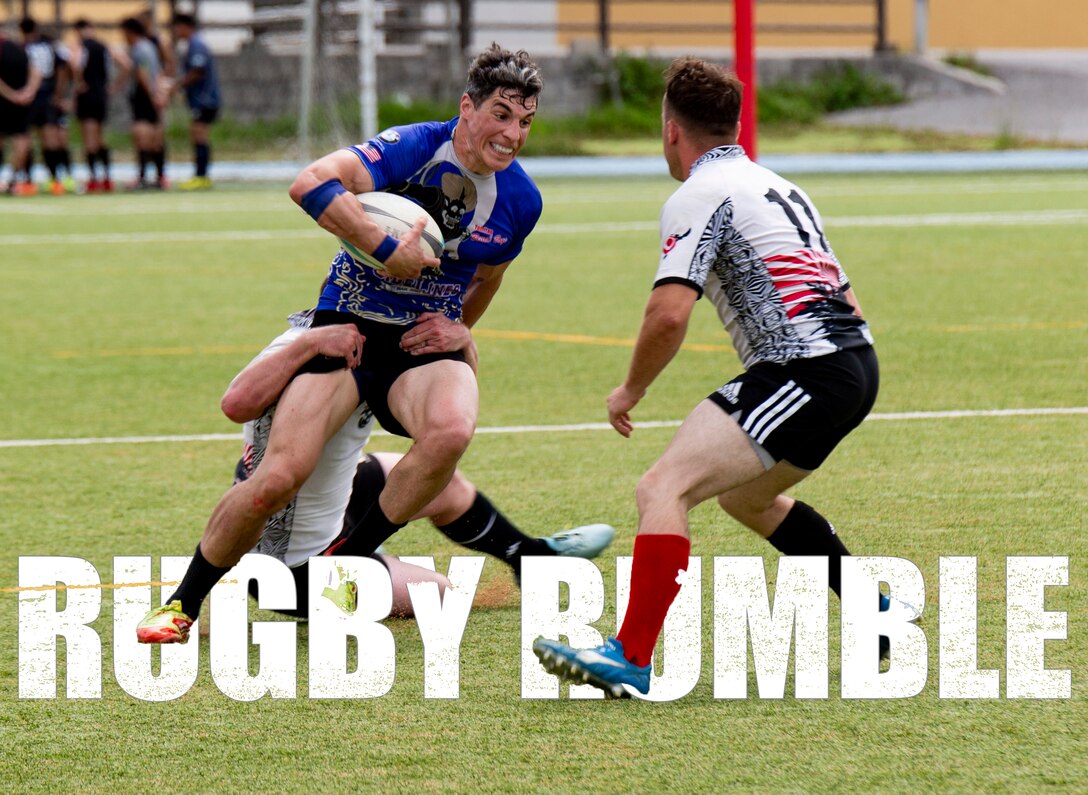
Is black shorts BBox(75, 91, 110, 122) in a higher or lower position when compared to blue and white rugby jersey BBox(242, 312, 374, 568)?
higher

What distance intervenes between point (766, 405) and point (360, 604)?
146cm

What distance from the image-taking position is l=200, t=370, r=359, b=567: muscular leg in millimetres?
5168

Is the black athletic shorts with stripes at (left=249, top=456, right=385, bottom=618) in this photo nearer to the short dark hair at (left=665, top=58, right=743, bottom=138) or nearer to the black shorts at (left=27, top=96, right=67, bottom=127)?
the short dark hair at (left=665, top=58, right=743, bottom=138)

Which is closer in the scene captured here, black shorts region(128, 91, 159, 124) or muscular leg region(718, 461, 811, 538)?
muscular leg region(718, 461, 811, 538)

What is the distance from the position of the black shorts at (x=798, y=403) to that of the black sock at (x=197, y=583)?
5.30ft

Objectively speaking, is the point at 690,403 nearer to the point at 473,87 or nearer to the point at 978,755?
the point at 473,87

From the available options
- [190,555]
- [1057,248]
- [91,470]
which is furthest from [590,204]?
[190,555]

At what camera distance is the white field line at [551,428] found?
27.6 feet

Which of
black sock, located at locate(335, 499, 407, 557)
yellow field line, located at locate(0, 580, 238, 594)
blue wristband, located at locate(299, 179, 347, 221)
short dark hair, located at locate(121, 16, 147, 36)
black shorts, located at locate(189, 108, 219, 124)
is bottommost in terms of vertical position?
yellow field line, located at locate(0, 580, 238, 594)

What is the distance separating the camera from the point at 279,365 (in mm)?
5379

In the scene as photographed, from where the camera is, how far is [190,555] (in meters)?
6.20

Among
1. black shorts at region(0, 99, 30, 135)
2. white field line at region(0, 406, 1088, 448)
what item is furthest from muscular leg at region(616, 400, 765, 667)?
black shorts at region(0, 99, 30, 135)

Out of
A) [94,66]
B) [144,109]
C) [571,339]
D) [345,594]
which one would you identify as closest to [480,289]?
[345,594]

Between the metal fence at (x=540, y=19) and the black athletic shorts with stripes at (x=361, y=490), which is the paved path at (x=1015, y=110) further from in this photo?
the black athletic shorts with stripes at (x=361, y=490)
